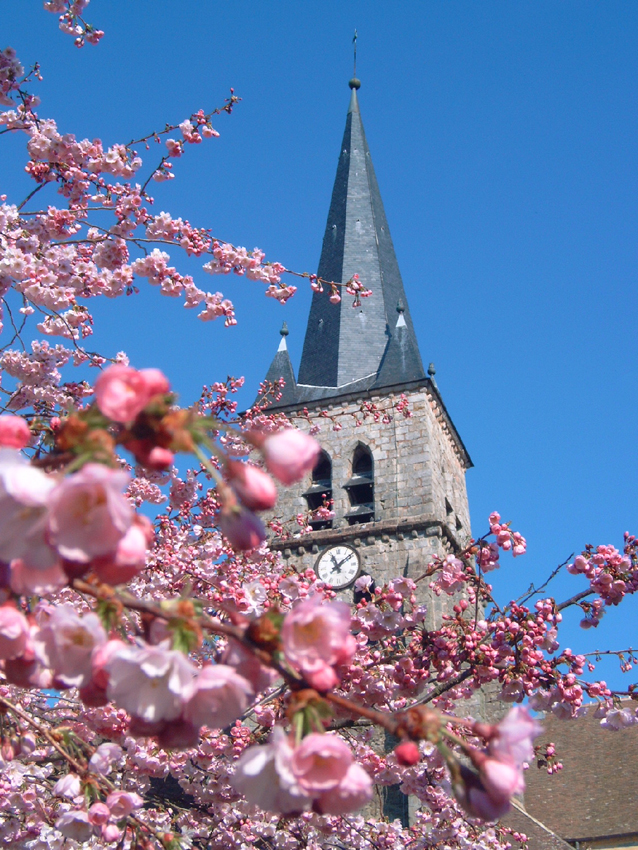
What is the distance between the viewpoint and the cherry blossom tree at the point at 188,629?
1602 mm

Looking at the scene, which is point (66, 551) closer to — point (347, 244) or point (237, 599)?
point (237, 599)

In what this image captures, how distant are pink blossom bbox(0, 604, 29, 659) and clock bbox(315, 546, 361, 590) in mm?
19296

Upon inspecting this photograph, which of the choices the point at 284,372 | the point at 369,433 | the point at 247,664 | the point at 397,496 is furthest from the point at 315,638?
the point at 284,372

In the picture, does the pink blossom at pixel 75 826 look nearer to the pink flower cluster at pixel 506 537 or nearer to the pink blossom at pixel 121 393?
the pink blossom at pixel 121 393

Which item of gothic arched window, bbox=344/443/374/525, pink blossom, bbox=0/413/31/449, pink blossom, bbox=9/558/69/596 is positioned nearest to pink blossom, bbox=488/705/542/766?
pink blossom, bbox=9/558/69/596

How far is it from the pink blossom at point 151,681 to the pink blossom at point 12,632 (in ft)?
0.78

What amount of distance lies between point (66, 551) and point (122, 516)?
0.12 metres

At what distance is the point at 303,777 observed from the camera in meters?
1.58

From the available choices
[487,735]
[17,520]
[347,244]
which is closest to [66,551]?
[17,520]

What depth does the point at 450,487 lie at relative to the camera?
958 inches

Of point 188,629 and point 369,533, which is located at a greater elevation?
point 369,533

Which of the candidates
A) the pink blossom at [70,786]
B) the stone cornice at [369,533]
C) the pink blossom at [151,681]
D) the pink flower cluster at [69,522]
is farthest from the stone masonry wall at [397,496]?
the pink flower cluster at [69,522]

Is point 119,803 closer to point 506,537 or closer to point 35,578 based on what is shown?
point 35,578

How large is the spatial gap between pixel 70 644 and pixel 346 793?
624mm
